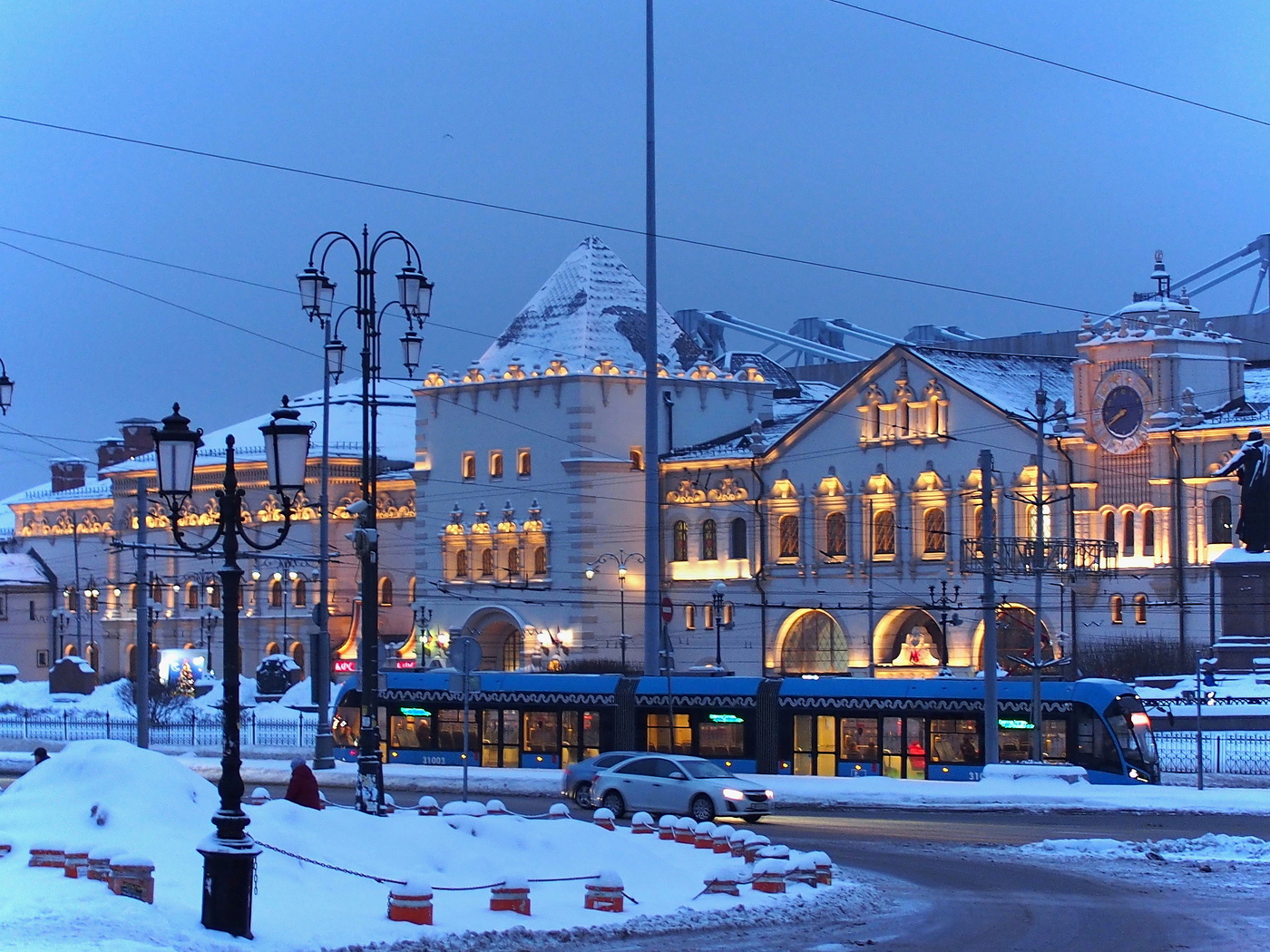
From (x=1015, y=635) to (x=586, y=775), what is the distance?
3563 cm

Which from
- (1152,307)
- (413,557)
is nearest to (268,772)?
(1152,307)

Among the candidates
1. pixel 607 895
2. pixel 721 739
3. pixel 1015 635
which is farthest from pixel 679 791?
pixel 1015 635

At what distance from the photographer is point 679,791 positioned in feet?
117

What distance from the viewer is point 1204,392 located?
69.2 meters

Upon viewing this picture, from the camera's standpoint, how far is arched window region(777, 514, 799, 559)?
79.8m

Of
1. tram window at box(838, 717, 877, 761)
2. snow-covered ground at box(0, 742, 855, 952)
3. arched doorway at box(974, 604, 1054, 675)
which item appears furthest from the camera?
arched doorway at box(974, 604, 1054, 675)

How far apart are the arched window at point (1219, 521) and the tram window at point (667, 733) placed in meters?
25.8

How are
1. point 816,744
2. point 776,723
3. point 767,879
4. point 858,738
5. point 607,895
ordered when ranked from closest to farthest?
point 607,895 < point 767,879 < point 858,738 < point 816,744 < point 776,723

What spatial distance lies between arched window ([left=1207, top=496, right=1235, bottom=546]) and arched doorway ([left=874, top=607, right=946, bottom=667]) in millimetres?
10954

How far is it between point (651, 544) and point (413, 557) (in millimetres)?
48319

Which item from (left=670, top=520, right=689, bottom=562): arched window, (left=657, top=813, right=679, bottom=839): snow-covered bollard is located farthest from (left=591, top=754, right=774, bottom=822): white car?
(left=670, top=520, right=689, bottom=562): arched window

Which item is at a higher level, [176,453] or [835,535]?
[835,535]

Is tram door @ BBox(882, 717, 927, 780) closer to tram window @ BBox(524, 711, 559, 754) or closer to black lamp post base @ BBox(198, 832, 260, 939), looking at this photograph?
tram window @ BBox(524, 711, 559, 754)

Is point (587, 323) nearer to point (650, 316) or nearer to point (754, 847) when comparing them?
point (650, 316)
